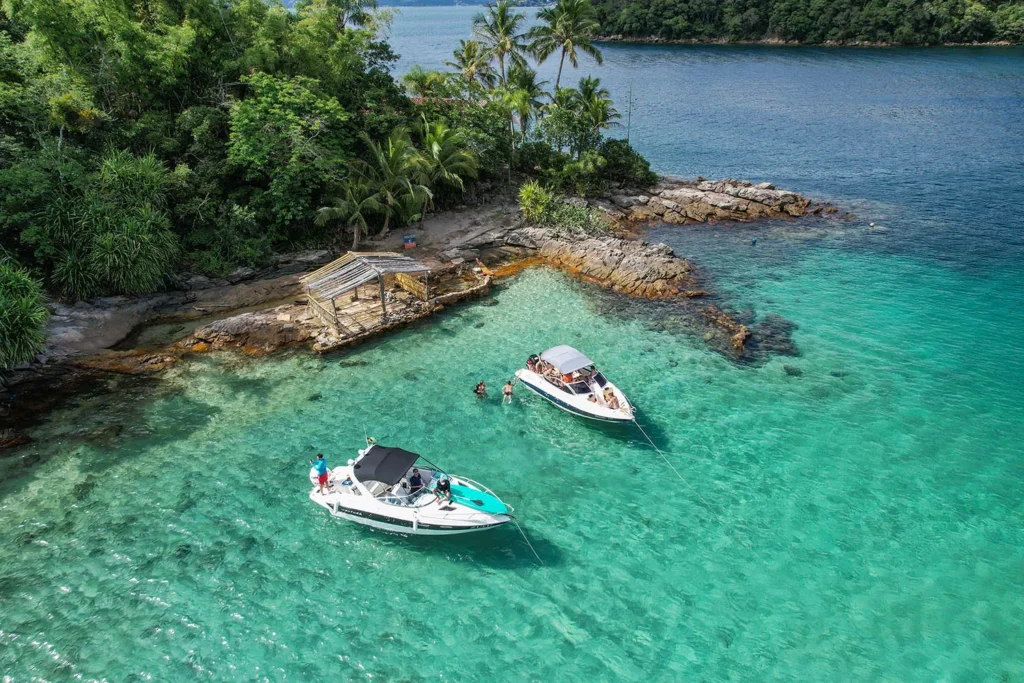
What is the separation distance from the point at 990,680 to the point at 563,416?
48.6 feet

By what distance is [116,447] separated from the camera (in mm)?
22172

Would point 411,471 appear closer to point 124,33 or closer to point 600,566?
point 600,566

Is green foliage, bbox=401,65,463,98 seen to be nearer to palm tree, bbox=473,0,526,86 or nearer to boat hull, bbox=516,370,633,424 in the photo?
palm tree, bbox=473,0,526,86

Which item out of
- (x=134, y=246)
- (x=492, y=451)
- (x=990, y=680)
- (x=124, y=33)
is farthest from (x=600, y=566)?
(x=124, y=33)

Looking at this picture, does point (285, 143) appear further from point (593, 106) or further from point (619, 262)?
point (593, 106)

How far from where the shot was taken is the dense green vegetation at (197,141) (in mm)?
28969

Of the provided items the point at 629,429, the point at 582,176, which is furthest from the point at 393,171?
the point at 629,429

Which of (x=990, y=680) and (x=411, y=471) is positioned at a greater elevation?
(x=411, y=471)

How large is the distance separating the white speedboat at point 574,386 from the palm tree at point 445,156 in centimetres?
1865

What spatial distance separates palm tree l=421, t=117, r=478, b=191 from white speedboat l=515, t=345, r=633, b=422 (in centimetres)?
1865

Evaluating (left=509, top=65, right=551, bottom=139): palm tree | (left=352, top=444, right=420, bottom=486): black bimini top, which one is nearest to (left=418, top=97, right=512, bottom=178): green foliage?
(left=509, top=65, right=551, bottom=139): palm tree

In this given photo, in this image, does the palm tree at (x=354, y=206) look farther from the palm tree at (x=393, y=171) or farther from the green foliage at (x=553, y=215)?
the green foliage at (x=553, y=215)

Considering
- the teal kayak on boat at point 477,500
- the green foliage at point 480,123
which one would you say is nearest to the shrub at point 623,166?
the green foliage at point 480,123

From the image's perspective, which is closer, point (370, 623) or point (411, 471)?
point (370, 623)
